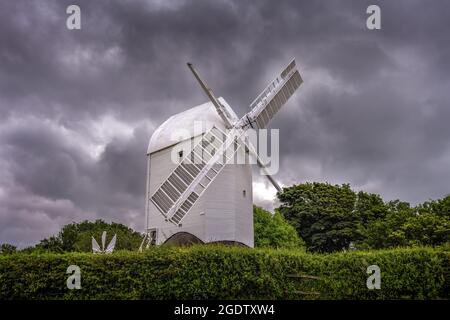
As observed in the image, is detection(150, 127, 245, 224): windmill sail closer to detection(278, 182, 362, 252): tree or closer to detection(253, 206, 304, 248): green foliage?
detection(253, 206, 304, 248): green foliage

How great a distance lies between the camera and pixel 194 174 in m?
20.2

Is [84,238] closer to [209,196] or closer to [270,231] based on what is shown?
[270,231]

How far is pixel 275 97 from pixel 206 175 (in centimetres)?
679

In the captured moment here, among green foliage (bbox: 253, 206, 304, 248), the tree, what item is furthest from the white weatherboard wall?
the tree

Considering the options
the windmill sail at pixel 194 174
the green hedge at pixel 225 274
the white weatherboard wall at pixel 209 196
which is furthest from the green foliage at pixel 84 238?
the green hedge at pixel 225 274

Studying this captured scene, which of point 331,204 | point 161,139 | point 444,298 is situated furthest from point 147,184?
point 331,204

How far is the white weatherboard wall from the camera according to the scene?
68.8 feet

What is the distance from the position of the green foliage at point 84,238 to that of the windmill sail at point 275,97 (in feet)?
36.1

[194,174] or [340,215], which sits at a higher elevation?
[194,174]

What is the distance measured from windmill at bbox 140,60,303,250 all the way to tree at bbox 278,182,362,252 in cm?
1777

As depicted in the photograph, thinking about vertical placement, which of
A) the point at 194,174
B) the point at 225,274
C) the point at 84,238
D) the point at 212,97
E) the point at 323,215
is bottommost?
the point at 225,274

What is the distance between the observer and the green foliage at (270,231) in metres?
31.4

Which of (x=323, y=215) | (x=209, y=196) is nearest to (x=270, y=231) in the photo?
(x=323, y=215)
